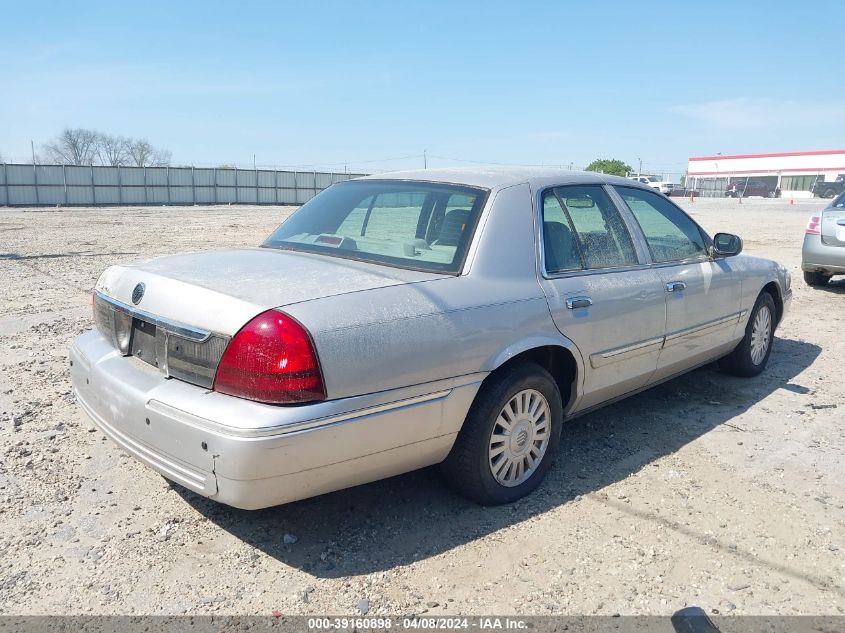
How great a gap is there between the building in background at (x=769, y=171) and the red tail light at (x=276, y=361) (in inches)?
2796

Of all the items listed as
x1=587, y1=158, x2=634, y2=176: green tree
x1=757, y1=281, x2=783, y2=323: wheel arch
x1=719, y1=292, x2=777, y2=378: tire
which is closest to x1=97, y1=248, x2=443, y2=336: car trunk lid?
x1=719, y1=292, x2=777, y2=378: tire

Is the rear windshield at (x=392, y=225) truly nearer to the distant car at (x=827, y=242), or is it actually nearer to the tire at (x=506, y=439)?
the tire at (x=506, y=439)

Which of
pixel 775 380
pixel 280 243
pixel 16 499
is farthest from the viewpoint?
pixel 775 380

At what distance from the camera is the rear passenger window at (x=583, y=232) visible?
12.2 ft

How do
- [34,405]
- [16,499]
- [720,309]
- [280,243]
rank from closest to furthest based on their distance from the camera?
1. [16,499]
2. [280,243]
3. [34,405]
4. [720,309]

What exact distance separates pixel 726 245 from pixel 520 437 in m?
2.37

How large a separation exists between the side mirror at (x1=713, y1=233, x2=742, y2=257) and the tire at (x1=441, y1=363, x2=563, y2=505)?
1997 millimetres

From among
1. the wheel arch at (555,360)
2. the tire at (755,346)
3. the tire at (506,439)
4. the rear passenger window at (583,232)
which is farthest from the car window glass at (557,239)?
the tire at (755,346)

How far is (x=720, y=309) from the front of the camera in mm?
4820

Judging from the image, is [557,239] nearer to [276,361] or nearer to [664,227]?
[664,227]

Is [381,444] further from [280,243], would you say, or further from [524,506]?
[280,243]

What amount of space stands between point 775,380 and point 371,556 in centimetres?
393

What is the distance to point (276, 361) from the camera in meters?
2.59

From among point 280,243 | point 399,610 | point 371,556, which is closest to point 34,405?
point 280,243
